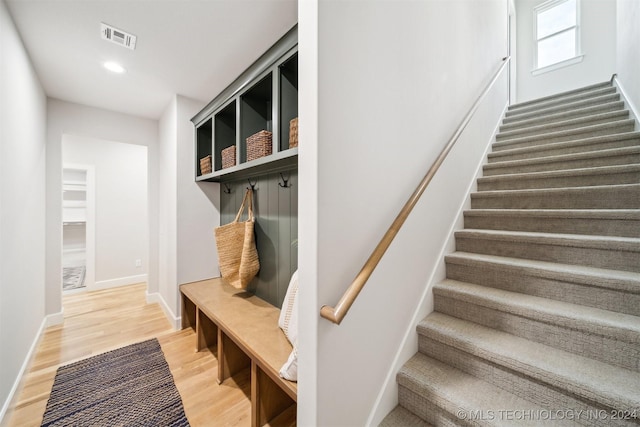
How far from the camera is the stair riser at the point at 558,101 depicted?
9.26ft

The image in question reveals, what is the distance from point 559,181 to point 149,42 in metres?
3.33

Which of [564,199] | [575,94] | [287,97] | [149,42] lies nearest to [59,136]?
[149,42]

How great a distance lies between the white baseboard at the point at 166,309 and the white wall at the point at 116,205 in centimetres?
85

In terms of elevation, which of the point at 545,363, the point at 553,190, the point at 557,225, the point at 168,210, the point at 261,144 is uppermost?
the point at 261,144

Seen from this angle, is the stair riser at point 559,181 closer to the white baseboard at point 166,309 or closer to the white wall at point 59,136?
the white baseboard at point 166,309

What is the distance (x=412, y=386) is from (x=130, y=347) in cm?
254

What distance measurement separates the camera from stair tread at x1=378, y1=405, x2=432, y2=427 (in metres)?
1.18

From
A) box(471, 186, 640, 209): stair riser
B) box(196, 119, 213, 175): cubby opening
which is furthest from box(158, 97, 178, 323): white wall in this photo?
box(471, 186, 640, 209): stair riser

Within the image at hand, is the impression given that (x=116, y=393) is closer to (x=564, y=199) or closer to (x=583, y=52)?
(x=564, y=199)

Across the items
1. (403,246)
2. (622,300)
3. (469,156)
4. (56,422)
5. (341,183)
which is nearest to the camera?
(341,183)

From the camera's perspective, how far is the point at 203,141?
2.88 meters

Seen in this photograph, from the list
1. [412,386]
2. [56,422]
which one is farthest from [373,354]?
[56,422]

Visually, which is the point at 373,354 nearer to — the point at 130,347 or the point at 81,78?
the point at 130,347

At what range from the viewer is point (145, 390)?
178 cm
